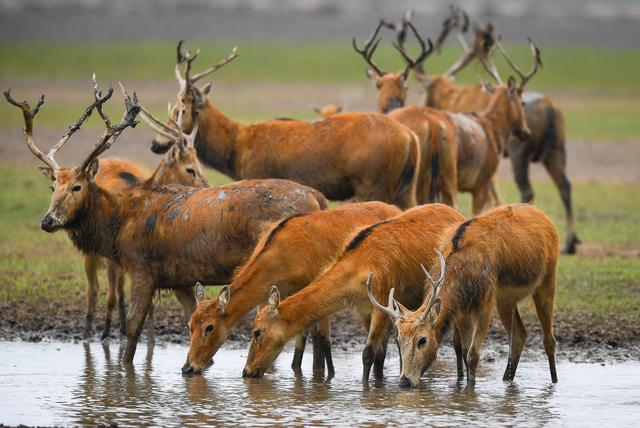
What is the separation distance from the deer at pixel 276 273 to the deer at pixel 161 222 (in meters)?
0.46

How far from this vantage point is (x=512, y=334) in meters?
12.1

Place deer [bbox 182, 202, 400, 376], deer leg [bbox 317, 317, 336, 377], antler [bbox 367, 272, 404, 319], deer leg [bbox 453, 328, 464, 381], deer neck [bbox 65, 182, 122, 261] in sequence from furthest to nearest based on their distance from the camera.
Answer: deer neck [bbox 65, 182, 122, 261]
deer leg [bbox 317, 317, 336, 377]
deer leg [bbox 453, 328, 464, 381]
deer [bbox 182, 202, 400, 376]
antler [bbox 367, 272, 404, 319]

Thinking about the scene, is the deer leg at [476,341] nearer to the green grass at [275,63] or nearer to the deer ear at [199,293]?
the deer ear at [199,293]

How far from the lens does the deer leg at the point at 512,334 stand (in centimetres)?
1195

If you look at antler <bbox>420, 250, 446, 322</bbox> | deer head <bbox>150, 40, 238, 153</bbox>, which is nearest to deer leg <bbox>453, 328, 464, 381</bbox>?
antler <bbox>420, 250, 446, 322</bbox>

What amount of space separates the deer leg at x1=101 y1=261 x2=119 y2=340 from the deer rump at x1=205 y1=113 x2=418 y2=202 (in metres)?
2.43

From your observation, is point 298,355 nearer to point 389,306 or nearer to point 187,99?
point 389,306

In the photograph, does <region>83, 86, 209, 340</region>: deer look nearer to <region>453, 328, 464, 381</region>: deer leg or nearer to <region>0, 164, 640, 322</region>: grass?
<region>0, 164, 640, 322</region>: grass

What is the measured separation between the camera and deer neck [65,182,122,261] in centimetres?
1292

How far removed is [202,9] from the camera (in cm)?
9312

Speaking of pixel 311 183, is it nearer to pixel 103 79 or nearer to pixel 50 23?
pixel 103 79

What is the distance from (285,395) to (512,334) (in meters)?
2.33

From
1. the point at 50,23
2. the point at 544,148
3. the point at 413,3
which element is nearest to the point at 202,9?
the point at 50,23

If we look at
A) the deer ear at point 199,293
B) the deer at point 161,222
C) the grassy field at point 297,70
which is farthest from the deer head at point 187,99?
the grassy field at point 297,70
